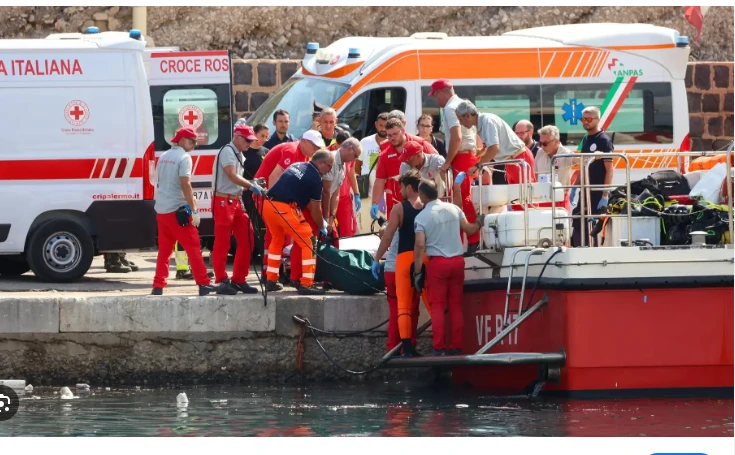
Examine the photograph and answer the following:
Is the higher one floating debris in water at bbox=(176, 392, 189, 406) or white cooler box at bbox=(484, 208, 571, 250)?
white cooler box at bbox=(484, 208, 571, 250)

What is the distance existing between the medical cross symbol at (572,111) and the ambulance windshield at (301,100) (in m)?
2.54

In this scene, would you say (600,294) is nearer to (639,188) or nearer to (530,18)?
(639,188)

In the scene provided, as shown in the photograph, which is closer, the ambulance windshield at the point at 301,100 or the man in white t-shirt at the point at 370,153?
the man in white t-shirt at the point at 370,153

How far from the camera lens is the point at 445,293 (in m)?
11.6

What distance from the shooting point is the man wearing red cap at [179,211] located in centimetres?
1251

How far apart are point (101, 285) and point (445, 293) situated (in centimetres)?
413

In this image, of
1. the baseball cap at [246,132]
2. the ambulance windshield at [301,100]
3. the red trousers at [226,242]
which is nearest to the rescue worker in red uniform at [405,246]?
the red trousers at [226,242]

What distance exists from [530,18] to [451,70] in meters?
9.73

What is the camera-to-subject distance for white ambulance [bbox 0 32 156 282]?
45.9ft

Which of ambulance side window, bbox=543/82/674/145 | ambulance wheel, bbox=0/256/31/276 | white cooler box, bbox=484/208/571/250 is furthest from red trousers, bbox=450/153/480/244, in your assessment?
ambulance wheel, bbox=0/256/31/276

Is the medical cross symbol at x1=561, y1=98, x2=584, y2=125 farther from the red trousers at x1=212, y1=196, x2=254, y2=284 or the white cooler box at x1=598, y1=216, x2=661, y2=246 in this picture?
the white cooler box at x1=598, y1=216, x2=661, y2=246

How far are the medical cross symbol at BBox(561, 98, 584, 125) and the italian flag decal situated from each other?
0.86 ft

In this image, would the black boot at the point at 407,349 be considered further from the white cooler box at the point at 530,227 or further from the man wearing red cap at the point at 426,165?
the man wearing red cap at the point at 426,165

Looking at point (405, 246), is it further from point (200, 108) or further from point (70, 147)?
point (200, 108)
